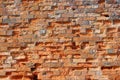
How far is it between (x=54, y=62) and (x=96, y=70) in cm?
53

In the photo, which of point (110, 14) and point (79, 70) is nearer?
point (79, 70)

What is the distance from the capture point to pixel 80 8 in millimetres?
4340

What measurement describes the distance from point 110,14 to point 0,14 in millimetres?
1464

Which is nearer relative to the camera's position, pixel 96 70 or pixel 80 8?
pixel 96 70

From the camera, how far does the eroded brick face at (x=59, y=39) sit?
4020 mm

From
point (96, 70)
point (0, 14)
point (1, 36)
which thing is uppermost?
point (0, 14)

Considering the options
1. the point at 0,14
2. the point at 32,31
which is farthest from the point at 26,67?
the point at 0,14

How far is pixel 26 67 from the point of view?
13.3ft

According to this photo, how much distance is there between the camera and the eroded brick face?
4.02 m

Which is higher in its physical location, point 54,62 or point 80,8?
point 80,8

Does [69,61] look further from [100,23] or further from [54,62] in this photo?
[100,23]

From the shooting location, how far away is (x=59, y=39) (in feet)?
13.7

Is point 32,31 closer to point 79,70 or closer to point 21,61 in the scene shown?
point 21,61

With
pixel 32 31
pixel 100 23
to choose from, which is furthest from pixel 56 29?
pixel 100 23
